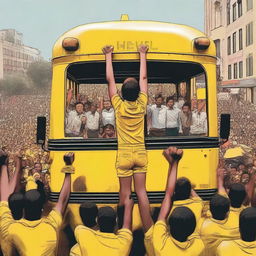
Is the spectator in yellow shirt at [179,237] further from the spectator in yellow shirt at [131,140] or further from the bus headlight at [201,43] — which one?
the bus headlight at [201,43]

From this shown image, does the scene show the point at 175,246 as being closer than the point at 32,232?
Yes

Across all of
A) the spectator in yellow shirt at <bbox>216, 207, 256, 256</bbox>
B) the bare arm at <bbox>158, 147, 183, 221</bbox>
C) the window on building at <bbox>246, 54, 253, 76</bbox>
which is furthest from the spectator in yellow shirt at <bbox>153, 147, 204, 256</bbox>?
the window on building at <bbox>246, 54, 253, 76</bbox>

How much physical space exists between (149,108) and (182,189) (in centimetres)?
179

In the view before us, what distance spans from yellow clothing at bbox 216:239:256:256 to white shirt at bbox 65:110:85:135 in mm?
3042

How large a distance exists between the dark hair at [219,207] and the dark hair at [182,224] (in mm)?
780

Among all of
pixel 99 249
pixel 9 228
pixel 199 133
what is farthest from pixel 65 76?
pixel 99 249

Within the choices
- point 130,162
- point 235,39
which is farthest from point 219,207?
point 235,39

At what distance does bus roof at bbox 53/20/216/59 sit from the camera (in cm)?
659

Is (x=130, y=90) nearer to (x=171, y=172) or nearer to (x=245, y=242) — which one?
(x=171, y=172)

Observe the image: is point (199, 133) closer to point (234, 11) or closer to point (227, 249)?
point (227, 249)

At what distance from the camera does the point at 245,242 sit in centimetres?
403

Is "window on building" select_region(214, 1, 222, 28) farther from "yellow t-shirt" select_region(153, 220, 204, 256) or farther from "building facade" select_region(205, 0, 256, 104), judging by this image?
"yellow t-shirt" select_region(153, 220, 204, 256)

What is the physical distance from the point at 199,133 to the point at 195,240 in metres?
2.72

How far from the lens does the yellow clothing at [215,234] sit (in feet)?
15.6
